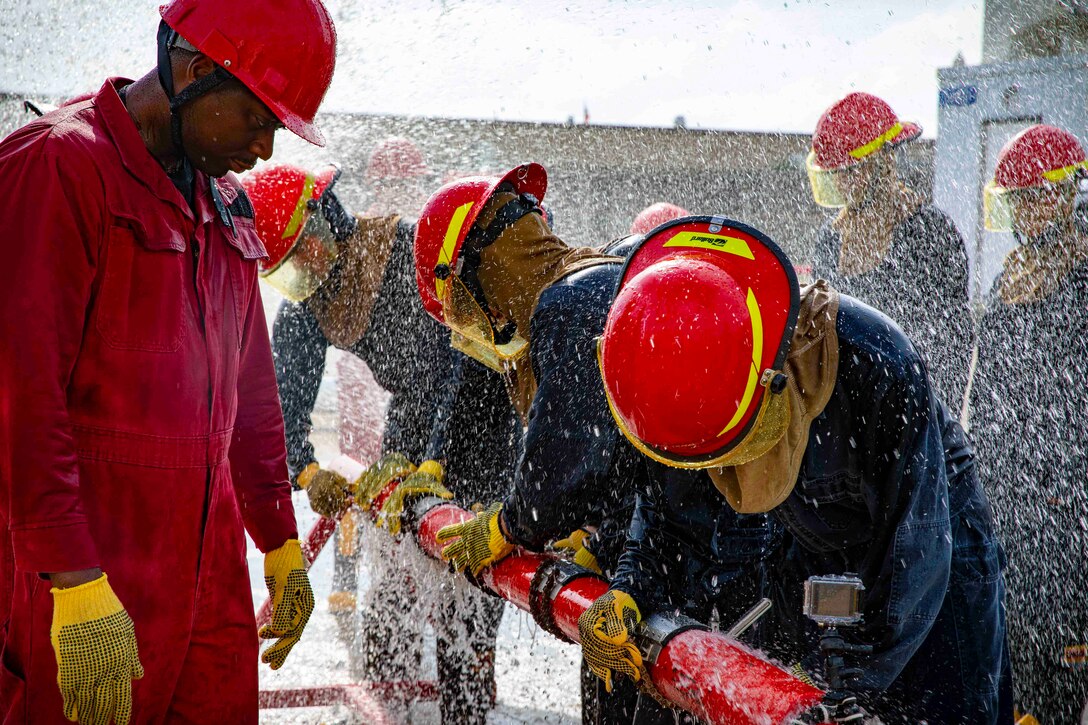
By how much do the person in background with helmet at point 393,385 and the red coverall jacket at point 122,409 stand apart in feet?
4.48

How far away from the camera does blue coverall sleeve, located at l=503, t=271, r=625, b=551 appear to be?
2.46 metres

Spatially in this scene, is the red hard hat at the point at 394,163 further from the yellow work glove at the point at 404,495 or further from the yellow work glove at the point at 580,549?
the yellow work glove at the point at 580,549

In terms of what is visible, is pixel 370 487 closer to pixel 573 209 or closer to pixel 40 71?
pixel 40 71

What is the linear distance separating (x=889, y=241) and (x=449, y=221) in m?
2.29

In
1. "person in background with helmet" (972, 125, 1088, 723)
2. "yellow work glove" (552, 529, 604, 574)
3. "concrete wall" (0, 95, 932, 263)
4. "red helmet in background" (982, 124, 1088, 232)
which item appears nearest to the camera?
"yellow work glove" (552, 529, 604, 574)

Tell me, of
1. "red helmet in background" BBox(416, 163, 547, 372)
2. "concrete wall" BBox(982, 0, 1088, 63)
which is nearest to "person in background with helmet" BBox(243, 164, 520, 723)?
"red helmet in background" BBox(416, 163, 547, 372)

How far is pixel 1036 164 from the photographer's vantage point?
409 centimetres

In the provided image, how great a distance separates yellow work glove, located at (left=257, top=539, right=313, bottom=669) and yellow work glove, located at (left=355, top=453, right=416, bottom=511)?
36.8 inches

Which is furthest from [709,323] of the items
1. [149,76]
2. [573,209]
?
[573,209]

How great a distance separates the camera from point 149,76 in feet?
6.66

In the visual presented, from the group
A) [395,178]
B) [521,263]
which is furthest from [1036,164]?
[395,178]

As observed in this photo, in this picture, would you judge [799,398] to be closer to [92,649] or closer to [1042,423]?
[92,649]

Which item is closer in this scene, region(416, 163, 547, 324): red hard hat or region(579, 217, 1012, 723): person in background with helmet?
region(579, 217, 1012, 723): person in background with helmet

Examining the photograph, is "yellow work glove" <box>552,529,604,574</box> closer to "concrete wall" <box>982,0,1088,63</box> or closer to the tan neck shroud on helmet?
the tan neck shroud on helmet
